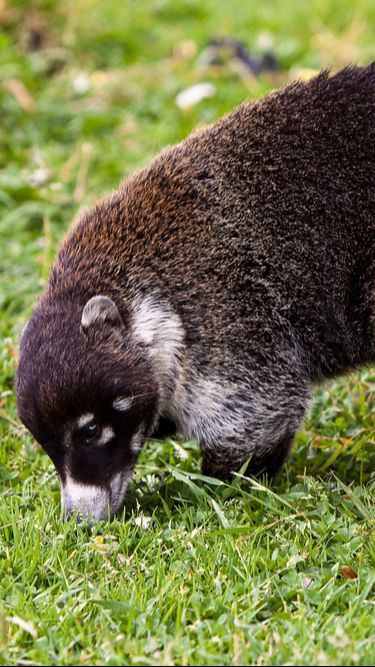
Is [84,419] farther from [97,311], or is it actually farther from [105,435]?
[97,311]

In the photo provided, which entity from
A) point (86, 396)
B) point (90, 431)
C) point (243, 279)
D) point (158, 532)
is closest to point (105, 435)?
point (90, 431)

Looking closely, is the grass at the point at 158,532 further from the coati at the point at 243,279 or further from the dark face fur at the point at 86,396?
the coati at the point at 243,279

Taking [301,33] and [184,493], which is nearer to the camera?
[184,493]

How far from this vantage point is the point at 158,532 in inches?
208

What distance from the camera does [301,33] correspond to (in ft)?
42.0

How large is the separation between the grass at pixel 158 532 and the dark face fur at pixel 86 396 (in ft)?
0.82

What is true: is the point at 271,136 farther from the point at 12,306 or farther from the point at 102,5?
the point at 102,5

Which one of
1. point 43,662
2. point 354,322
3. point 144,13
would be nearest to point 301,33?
point 144,13

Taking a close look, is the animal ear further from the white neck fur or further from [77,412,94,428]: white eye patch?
Result: [77,412,94,428]: white eye patch

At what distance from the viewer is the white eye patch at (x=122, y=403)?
17.8ft

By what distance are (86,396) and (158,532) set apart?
784 mm

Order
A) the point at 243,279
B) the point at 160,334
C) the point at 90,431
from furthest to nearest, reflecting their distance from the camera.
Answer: the point at 243,279, the point at 160,334, the point at 90,431

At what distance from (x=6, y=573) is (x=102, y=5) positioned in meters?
9.58

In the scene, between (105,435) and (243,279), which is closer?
(105,435)
